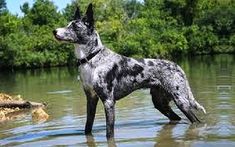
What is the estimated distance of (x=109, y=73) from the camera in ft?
34.5

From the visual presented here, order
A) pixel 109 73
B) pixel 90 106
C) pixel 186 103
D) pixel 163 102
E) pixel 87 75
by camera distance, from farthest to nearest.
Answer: pixel 163 102, pixel 186 103, pixel 90 106, pixel 109 73, pixel 87 75

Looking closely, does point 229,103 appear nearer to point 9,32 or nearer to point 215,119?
point 215,119

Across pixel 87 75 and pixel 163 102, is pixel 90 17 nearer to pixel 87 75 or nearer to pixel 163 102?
pixel 87 75

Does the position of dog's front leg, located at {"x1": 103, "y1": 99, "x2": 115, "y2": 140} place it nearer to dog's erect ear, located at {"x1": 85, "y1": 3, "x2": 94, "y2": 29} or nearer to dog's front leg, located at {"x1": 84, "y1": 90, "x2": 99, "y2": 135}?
dog's front leg, located at {"x1": 84, "y1": 90, "x2": 99, "y2": 135}

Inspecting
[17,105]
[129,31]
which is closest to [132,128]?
[17,105]

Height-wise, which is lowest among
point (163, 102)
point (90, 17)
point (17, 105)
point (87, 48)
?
point (17, 105)

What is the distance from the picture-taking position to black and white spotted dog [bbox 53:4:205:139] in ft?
34.1

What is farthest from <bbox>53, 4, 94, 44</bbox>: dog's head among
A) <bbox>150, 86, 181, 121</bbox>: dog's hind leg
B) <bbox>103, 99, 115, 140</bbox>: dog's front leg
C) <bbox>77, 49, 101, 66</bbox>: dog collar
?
<bbox>150, 86, 181, 121</bbox>: dog's hind leg

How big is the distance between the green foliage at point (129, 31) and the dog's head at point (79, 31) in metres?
60.6

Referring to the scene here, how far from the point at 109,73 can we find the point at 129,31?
74.0m

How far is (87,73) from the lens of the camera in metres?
10.4

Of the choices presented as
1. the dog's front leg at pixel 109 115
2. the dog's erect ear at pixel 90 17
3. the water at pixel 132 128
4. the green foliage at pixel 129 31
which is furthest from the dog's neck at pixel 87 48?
the green foliage at pixel 129 31

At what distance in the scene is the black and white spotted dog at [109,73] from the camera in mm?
10398

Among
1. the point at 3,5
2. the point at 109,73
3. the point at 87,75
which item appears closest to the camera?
the point at 87,75
